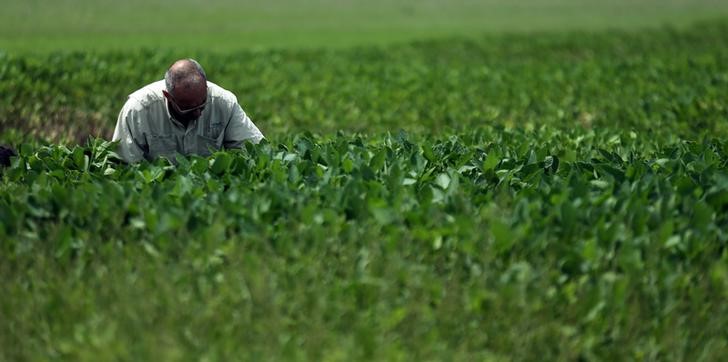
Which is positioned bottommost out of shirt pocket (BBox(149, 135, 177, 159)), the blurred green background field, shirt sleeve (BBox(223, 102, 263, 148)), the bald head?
the blurred green background field

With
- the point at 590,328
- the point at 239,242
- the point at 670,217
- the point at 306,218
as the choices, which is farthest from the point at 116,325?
the point at 670,217

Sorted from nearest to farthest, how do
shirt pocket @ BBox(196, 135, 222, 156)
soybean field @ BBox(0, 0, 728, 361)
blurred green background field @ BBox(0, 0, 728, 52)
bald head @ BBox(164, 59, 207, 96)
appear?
soybean field @ BBox(0, 0, 728, 361)
bald head @ BBox(164, 59, 207, 96)
shirt pocket @ BBox(196, 135, 222, 156)
blurred green background field @ BBox(0, 0, 728, 52)

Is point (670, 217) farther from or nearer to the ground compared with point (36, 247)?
farther from the ground

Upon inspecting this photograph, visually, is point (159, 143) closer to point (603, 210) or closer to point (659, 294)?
point (603, 210)

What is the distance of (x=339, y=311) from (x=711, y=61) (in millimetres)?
Answer: 16365

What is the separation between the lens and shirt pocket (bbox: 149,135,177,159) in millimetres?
7438

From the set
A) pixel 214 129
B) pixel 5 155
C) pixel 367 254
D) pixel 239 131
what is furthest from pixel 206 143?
pixel 367 254

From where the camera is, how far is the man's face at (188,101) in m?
6.84

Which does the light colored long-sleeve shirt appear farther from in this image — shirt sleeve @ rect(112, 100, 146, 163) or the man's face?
the man's face

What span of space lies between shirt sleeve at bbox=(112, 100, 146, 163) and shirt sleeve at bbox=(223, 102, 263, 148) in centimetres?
80

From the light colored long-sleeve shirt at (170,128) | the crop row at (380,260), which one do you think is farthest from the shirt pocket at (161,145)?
the crop row at (380,260)

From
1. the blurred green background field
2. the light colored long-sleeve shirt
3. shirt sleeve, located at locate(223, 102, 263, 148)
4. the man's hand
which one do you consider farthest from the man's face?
the blurred green background field

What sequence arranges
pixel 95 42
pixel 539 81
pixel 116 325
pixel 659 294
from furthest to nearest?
pixel 95 42 → pixel 539 81 → pixel 659 294 → pixel 116 325

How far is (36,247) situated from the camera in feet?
17.4
